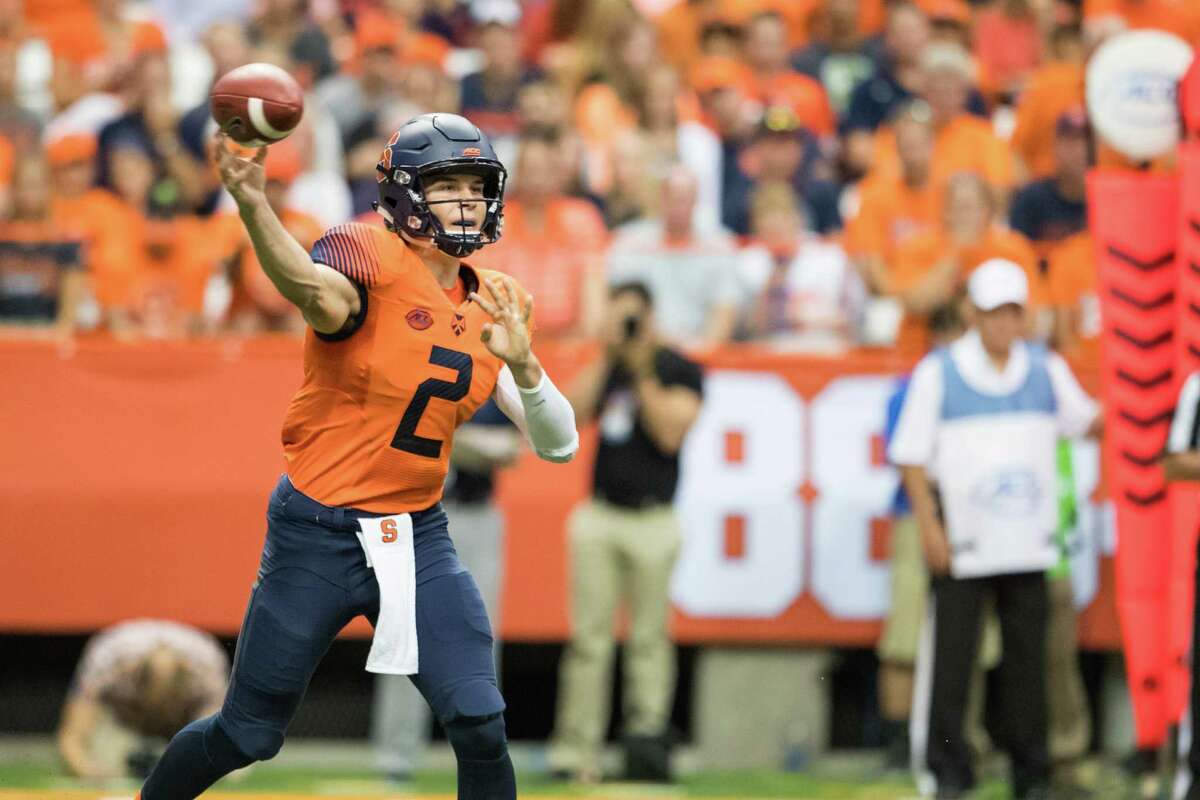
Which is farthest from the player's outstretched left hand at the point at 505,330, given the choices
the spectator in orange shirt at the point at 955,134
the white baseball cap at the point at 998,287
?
the spectator in orange shirt at the point at 955,134

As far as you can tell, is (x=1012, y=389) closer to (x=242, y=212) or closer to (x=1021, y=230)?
(x=1021, y=230)

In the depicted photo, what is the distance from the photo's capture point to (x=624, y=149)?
10766 mm

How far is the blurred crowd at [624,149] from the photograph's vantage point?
9.62m

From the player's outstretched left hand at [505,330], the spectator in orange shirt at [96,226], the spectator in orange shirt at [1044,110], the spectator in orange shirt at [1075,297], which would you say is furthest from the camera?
the spectator in orange shirt at [1044,110]

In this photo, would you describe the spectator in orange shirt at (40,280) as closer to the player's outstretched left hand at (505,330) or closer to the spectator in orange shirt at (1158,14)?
the player's outstretched left hand at (505,330)

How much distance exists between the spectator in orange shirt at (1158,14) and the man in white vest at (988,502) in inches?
138

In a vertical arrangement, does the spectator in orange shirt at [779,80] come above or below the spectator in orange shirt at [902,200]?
above

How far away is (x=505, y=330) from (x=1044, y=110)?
7159mm

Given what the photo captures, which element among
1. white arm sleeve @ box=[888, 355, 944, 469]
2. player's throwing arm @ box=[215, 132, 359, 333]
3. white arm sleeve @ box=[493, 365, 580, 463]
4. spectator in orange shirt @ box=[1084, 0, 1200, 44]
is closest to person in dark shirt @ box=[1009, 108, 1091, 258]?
spectator in orange shirt @ box=[1084, 0, 1200, 44]

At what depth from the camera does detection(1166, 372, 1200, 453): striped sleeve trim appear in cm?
738

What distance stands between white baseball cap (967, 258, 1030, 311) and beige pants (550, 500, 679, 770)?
1724 mm

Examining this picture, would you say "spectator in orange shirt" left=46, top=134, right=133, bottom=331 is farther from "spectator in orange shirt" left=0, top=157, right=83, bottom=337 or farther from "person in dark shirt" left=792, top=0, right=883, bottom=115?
"person in dark shirt" left=792, top=0, right=883, bottom=115

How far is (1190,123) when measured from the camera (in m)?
8.21

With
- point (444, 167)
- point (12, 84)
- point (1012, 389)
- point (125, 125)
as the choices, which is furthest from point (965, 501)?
point (12, 84)
